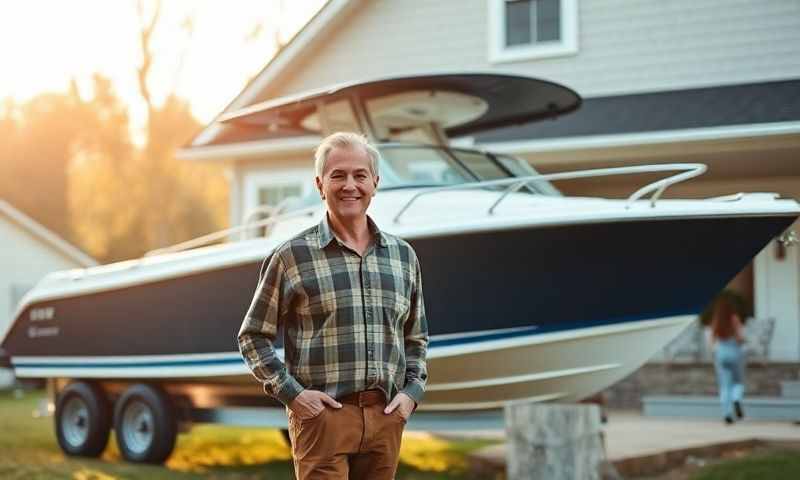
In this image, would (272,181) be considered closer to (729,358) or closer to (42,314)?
(42,314)

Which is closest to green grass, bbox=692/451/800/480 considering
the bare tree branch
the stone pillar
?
the stone pillar

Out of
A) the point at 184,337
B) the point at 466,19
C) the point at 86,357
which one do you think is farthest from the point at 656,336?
the point at 466,19

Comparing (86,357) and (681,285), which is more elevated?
(681,285)

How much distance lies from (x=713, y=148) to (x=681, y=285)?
4.00 meters

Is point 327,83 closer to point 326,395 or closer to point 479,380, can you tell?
point 479,380

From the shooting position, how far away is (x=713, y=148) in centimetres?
1042

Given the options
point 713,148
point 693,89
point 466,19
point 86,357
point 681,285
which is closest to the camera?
point 681,285

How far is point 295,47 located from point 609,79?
405cm

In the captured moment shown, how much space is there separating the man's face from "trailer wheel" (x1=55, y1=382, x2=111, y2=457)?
642 cm

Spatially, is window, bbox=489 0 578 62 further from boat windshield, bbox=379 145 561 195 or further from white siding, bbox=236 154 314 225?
boat windshield, bbox=379 145 561 195

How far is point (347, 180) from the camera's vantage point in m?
3.32

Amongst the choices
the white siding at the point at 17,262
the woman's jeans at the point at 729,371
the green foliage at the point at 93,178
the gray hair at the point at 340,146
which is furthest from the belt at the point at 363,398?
the green foliage at the point at 93,178

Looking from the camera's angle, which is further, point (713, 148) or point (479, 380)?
point (713, 148)

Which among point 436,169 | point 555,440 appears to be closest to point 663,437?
point 555,440
